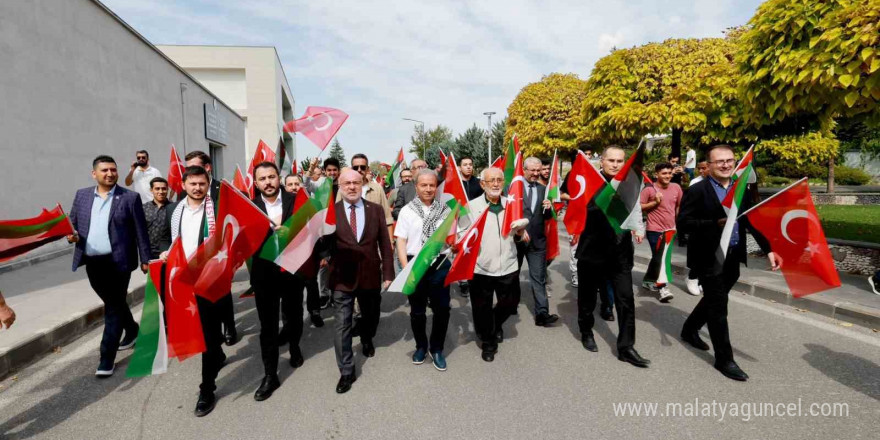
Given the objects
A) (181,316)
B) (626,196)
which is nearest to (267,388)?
(181,316)

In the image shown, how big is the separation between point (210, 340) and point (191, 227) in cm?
89

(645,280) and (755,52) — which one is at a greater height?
(755,52)

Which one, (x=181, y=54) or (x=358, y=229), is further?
(x=181, y=54)

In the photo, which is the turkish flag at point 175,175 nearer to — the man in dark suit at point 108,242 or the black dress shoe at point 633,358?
the man in dark suit at point 108,242

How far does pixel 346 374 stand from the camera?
3641 millimetres

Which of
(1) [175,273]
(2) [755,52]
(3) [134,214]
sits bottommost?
(1) [175,273]

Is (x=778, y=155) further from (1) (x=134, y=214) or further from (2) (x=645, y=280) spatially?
(1) (x=134, y=214)

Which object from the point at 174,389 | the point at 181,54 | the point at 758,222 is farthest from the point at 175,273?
the point at 181,54

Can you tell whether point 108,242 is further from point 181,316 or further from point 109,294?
point 181,316

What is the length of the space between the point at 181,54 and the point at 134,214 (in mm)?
39910

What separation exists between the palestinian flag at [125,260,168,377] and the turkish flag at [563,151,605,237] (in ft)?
11.3

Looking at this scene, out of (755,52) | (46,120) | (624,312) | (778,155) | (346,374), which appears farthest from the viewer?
(778,155)

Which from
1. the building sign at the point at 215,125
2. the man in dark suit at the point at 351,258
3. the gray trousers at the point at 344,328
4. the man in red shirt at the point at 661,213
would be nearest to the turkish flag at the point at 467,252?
the man in dark suit at the point at 351,258

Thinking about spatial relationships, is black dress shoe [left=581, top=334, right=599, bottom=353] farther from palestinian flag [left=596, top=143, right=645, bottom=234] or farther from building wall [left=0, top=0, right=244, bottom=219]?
building wall [left=0, top=0, right=244, bottom=219]
